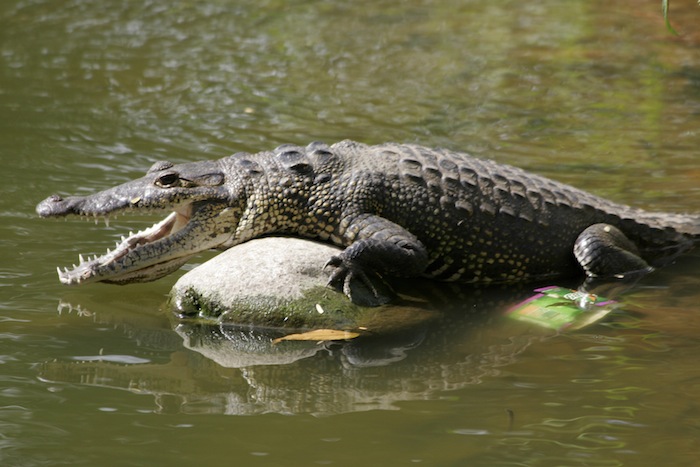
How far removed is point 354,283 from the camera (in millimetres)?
5676

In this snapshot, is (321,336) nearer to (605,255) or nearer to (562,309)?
(562,309)

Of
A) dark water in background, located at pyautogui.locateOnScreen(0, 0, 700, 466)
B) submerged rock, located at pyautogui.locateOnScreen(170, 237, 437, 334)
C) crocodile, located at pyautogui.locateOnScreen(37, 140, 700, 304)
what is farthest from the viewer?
crocodile, located at pyautogui.locateOnScreen(37, 140, 700, 304)

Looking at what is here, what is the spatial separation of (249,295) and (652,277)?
8.58 feet

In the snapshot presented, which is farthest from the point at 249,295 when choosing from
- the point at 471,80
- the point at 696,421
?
the point at 471,80

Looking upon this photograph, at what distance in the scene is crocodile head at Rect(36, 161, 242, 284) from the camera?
231 inches

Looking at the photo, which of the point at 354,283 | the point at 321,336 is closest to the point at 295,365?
the point at 321,336

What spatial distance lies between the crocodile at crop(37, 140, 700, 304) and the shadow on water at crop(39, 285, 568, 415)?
0.46 m

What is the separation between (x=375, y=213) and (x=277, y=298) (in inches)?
36.4

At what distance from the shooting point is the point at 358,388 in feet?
15.4

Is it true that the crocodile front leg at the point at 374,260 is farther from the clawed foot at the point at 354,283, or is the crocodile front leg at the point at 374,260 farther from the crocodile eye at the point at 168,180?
the crocodile eye at the point at 168,180

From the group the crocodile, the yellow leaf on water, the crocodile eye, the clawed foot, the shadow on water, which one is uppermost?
the crocodile eye

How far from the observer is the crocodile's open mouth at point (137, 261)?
229 inches

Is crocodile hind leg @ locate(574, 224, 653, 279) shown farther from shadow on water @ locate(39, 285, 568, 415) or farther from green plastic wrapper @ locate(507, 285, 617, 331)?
shadow on water @ locate(39, 285, 568, 415)

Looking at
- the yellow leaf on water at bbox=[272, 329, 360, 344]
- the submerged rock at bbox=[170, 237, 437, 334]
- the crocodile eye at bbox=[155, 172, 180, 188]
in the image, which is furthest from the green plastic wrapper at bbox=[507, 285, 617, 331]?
the crocodile eye at bbox=[155, 172, 180, 188]
